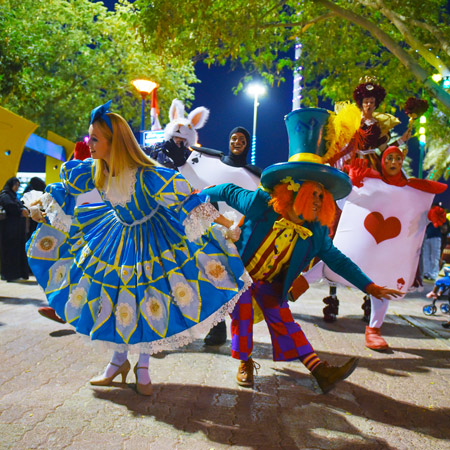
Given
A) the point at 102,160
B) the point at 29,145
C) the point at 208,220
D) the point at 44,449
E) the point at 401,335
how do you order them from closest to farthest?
1. the point at 44,449
2. the point at 208,220
3. the point at 102,160
4. the point at 401,335
5. the point at 29,145

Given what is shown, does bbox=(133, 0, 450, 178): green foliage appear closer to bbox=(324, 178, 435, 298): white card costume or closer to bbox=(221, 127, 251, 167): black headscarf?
bbox=(324, 178, 435, 298): white card costume

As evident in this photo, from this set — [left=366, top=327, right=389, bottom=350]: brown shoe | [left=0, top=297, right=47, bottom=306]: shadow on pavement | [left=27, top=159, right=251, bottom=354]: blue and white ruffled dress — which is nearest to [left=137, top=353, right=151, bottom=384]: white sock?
[left=27, top=159, right=251, bottom=354]: blue and white ruffled dress

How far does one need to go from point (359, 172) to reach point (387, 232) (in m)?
0.67

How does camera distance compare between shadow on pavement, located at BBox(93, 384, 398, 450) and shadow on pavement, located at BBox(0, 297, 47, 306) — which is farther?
shadow on pavement, located at BBox(0, 297, 47, 306)

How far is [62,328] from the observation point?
479 cm

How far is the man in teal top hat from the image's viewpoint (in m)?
3.15

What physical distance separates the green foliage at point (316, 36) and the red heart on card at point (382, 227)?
3523 millimetres

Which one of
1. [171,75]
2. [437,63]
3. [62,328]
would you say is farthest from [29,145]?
[437,63]

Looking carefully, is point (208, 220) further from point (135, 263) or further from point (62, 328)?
point (62, 328)

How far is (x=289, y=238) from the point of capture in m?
3.22

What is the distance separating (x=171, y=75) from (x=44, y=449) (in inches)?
727

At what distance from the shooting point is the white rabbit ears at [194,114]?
4938 mm

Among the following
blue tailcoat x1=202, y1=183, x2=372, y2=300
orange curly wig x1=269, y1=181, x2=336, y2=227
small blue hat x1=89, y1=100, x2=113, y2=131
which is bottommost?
blue tailcoat x1=202, y1=183, x2=372, y2=300

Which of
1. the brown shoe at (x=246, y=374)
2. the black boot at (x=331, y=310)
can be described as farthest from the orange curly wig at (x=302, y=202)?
the black boot at (x=331, y=310)
